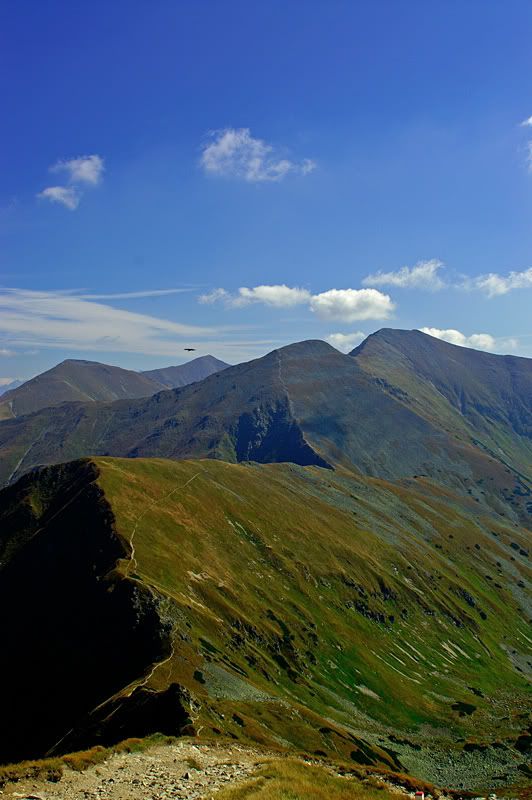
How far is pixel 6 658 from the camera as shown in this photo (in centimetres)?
9381

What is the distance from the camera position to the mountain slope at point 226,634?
2874 inches

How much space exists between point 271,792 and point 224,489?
155 meters

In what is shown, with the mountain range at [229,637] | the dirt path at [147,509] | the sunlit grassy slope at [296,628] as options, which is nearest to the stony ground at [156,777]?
the mountain range at [229,637]

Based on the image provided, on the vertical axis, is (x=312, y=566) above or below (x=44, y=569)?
below

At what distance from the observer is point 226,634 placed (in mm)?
103375

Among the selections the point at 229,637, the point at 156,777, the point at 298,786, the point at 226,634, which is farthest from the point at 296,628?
the point at 298,786

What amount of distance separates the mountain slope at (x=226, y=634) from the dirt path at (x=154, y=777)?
10.6 m

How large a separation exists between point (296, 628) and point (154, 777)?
9383 centimetres

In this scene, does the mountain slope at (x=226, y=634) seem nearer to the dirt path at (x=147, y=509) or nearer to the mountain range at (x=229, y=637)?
the mountain range at (x=229, y=637)

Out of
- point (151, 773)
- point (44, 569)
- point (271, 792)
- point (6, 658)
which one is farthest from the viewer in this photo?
point (44, 569)

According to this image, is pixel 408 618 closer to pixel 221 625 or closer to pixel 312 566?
pixel 312 566

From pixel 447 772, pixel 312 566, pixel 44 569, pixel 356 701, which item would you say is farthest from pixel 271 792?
pixel 312 566

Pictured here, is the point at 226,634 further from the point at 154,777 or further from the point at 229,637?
the point at 154,777

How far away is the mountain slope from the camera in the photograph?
239ft
